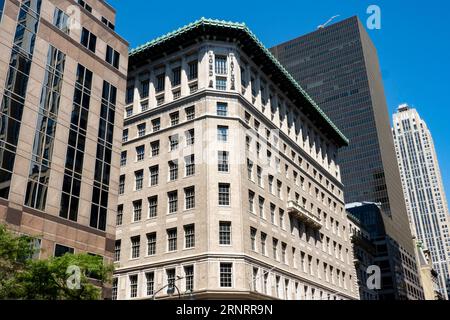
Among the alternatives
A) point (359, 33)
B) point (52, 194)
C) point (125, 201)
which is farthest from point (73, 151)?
point (359, 33)

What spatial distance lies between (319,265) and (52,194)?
1744 inches

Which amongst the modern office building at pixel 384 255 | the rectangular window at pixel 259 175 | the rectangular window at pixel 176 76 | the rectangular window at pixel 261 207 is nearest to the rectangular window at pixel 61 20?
Result: the rectangular window at pixel 176 76

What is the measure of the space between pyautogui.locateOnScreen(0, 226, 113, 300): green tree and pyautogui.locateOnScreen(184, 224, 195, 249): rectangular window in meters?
23.0

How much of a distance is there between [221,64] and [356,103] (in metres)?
118

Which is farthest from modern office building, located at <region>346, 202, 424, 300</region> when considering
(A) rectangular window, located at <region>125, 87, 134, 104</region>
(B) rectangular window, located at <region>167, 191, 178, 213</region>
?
(A) rectangular window, located at <region>125, 87, 134, 104</region>

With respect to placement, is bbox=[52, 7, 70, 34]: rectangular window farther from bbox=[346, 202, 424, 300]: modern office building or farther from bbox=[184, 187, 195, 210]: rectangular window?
bbox=[346, 202, 424, 300]: modern office building

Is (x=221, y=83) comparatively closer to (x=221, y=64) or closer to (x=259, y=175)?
(x=221, y=64)

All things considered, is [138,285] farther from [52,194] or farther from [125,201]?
[52,194]

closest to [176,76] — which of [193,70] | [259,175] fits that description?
[193,70]

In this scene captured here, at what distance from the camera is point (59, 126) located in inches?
1580

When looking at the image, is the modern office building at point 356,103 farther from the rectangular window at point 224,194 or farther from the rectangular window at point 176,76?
the rectangular window at point 224,194

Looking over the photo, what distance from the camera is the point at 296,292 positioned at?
60.6m

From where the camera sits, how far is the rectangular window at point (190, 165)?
56200mm
